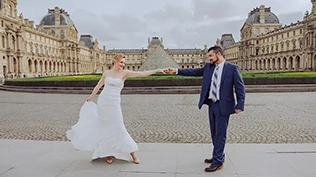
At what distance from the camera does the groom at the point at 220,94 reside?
13.3 ft

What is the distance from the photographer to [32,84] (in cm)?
2136

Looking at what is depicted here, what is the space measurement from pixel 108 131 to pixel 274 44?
81.0m

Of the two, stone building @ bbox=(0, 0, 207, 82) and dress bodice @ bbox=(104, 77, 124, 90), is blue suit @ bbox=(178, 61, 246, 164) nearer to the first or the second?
dress bodice @ bbox=(104, 77, 124, 90)

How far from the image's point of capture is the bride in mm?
4387

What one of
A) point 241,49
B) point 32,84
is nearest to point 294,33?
point 241,49

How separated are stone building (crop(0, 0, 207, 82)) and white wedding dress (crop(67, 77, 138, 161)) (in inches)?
982

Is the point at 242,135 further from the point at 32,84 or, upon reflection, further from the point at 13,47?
the point at 13,47

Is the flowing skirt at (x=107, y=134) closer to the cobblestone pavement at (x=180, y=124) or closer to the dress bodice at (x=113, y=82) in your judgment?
the dress bodice at (x=113, y=82)

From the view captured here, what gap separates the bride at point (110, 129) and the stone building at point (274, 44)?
5875cm

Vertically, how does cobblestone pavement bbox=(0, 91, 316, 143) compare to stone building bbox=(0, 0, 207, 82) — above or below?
below

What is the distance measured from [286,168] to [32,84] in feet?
69.0

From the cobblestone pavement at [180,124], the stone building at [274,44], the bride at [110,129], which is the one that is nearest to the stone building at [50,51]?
the cobblestone pavement at [180,124]

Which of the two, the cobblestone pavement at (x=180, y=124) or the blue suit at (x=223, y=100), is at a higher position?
the blue suit at (x=223, y=100)

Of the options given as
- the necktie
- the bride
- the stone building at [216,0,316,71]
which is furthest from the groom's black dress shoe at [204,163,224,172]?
the stone building at [216,0,316,71]
